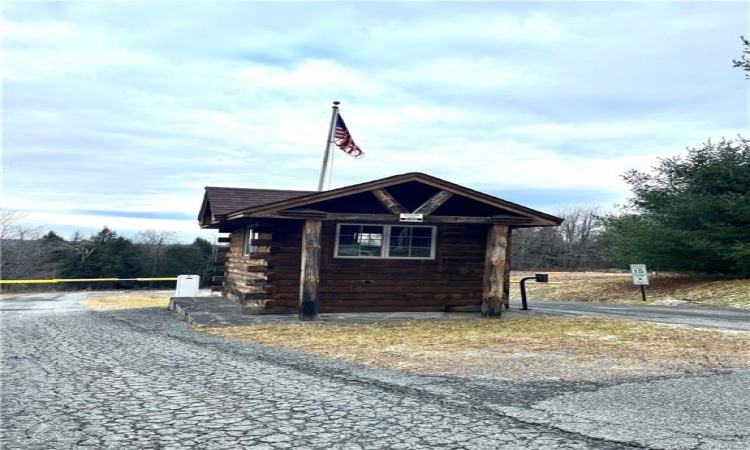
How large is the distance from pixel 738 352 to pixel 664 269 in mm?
15440

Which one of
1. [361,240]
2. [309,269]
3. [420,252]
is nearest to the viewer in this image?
[309,269]

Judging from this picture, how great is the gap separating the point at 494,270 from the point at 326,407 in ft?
26.0

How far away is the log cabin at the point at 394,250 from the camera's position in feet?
39.0

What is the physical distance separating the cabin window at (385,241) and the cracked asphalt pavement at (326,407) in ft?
18.1

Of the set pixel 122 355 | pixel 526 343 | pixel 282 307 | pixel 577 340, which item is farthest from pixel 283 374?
pixel 282 307

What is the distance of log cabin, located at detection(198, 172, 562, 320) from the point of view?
11891 millimetres

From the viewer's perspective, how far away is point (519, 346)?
28.1ft

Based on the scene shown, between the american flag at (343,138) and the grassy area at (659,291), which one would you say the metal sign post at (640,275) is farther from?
the american flag at (343,138)

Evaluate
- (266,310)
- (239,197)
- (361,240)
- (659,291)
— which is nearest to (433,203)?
(361,240)

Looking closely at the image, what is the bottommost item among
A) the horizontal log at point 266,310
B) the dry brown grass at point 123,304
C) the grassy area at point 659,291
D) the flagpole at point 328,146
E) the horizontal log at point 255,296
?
the dry brown grass at point 123,304

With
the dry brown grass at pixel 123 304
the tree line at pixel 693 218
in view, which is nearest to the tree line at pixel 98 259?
the dry brown grass at pixel 123 304

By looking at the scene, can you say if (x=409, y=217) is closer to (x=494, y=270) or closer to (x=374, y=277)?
(x=374, y=277)

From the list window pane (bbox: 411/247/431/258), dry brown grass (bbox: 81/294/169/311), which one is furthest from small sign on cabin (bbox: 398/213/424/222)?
dry brown grass (bbox: 81/294/169/311)

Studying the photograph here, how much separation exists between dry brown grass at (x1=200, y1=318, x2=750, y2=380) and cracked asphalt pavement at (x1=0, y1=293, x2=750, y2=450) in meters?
0.55
